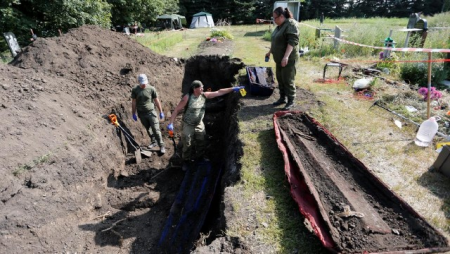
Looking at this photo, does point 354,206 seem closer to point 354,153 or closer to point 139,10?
point 354,153

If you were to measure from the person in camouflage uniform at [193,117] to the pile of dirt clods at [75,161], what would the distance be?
0.68 m

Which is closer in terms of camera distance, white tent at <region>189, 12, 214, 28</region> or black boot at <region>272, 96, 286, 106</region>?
black boot at <region>272, 96, 286, 106</region>

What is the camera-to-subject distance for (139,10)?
19.8 metres

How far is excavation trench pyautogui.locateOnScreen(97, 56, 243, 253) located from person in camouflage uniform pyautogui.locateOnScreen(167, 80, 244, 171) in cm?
36

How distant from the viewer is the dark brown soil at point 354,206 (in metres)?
2.56

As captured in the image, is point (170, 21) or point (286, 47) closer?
point (286, 47)

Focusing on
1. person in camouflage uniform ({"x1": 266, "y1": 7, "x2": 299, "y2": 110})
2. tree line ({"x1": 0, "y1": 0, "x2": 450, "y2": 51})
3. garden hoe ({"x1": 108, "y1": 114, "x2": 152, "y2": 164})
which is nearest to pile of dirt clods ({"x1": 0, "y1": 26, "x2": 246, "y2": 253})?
garden hoe ({"x1": 108, "y1": 114, "x2": 152, "y2": 164})

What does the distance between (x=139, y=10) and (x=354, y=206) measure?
851 inches

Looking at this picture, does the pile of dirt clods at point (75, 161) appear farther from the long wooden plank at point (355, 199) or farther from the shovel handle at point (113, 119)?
the long wooden plank at point (355, 199)

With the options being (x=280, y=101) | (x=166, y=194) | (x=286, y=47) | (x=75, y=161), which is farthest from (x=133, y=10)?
(x=166, y=194)

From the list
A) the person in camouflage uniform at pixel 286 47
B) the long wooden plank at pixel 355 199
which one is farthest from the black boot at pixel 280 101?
the long wooden plank at pixel 355 199

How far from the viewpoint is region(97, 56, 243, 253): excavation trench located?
13.1 ft

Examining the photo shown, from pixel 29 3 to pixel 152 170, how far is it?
36.2 feet

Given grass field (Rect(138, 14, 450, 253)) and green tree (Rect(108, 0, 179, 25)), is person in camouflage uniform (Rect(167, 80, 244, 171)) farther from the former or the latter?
green tree (Rect(108, 0, 179, 25))
